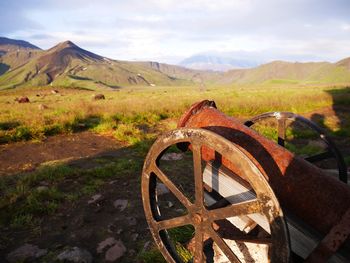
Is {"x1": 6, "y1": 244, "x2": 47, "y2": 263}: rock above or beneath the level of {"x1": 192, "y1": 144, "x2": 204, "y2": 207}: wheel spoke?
beneath

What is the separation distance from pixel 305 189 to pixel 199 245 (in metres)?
0.91

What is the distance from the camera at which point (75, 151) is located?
785cm

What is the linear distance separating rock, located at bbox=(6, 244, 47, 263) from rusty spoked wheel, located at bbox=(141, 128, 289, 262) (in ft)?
5.44

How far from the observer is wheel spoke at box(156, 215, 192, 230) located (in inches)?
95.1

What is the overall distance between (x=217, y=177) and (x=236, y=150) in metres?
0.85

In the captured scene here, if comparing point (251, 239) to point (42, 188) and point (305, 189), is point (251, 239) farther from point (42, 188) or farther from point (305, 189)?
point (42, 188)

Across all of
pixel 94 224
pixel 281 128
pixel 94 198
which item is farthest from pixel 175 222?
pixel 94 198

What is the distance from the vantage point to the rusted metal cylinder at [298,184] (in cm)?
201

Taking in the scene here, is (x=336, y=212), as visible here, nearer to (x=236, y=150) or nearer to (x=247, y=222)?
(x=236, y=150)

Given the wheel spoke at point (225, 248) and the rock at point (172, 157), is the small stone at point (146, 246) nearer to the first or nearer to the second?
the wheel spoke at point (225, 248)

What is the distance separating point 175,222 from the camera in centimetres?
254

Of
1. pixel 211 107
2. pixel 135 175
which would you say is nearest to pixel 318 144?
pixel 135 175

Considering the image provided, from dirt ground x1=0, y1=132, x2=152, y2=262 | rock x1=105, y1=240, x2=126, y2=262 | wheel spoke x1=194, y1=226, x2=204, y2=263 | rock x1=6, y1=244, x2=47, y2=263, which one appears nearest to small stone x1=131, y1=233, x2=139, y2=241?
dirt ground x1=0, y1=132, x2=152, y2=262

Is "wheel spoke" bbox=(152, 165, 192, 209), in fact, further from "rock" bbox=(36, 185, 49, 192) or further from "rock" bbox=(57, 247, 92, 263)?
"rock" bbox=(36, 185, 49, 192)
